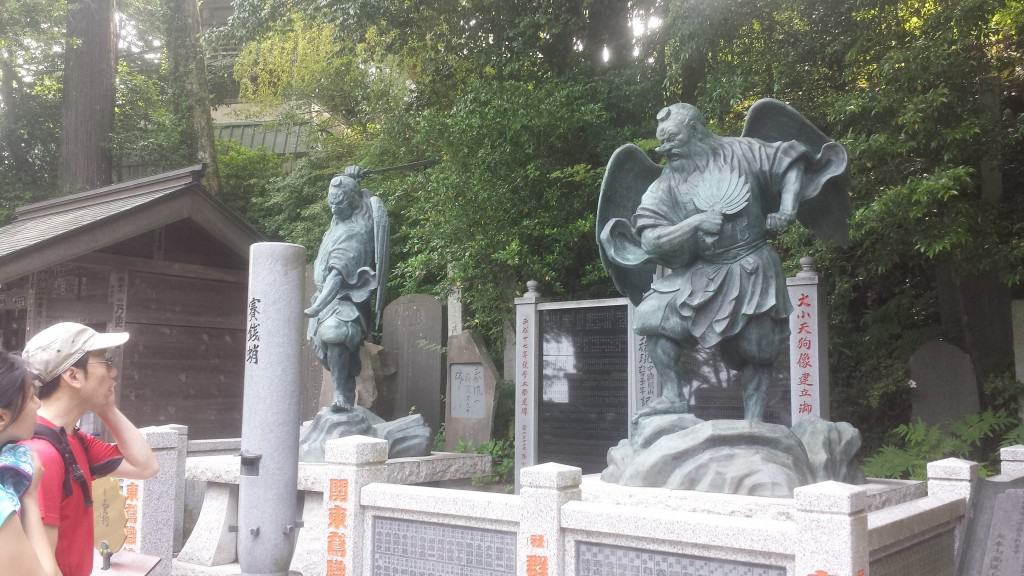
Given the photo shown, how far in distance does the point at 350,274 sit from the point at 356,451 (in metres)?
2.70

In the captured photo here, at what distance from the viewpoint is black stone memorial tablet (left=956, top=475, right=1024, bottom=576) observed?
438 centimetres

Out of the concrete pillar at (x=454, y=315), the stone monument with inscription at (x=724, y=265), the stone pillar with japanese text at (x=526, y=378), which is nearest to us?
the stone monument with inscription at (x=724, y=265)

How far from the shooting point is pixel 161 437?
21.5ft

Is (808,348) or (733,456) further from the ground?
(808,348)

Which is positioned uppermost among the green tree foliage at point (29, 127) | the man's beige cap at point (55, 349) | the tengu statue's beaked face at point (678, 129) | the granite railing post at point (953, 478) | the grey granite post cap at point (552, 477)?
the green tree foliage at point (29, 127)

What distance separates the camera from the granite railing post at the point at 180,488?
6945 mm

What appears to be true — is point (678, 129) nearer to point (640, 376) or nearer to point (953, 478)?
point (953, 478)

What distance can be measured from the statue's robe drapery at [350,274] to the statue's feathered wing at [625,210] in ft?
8.93

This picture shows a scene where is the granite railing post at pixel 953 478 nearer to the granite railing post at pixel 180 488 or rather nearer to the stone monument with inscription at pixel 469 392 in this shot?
the granite railing post at pixel 180 488

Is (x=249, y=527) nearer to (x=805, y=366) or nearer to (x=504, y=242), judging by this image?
(x=805, y=366)

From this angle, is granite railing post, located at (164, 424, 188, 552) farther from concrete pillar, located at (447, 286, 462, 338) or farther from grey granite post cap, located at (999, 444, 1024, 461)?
grey granite post cap, located at (999, 444, 1024, 461)

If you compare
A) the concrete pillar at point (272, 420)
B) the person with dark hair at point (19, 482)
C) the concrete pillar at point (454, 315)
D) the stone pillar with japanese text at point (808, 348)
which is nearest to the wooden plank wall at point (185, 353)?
the concrete pillar at point (454, 315)

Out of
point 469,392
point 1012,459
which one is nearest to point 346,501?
point 1012,459

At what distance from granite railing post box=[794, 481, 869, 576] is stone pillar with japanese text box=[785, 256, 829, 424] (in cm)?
396
